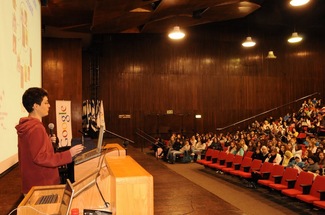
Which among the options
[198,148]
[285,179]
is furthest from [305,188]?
[198,148]

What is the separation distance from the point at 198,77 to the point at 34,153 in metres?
15.8

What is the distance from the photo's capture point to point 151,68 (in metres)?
16.7

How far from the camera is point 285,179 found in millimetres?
7059

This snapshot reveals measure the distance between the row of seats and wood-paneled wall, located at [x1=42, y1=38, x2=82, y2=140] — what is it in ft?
16.6

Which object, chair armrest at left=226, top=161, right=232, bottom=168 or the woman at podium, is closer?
the woman at podium

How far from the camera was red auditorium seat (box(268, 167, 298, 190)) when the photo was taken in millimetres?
6809

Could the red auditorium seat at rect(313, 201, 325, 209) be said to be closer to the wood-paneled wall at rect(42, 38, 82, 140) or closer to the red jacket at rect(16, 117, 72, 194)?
the red jacket at rect(16, 117, 72, 194)

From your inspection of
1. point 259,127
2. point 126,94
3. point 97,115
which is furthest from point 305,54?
point 97,115

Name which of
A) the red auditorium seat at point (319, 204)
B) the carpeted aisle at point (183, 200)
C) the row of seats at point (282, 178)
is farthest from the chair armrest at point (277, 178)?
the carpeted aisle at point (183, 200)

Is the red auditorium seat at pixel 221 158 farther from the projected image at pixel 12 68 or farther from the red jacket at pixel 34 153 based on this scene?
the red jacket at pixel 34 153

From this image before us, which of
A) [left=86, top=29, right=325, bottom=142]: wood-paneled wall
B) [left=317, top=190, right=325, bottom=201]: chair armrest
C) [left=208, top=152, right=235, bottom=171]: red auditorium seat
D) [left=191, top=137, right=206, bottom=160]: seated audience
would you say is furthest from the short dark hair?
[left=86, top=29, right=325, bottom=142]: wood-paneled wall

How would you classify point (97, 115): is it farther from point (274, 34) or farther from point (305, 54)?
point (305, 54)

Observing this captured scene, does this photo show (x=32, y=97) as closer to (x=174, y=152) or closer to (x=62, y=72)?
(x=62, y=72)

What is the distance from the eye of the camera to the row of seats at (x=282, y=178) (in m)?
5.94
